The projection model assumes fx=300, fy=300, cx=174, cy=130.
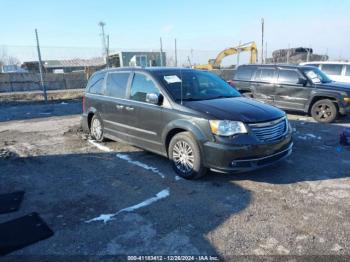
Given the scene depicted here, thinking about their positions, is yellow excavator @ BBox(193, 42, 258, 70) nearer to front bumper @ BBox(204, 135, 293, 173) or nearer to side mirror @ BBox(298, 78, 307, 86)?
side mirror @ BBox(298, 78, 307, 86)

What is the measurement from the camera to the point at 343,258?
9.36ft

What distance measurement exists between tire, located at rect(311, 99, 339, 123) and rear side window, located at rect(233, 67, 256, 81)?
2.49 meters

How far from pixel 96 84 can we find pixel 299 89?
632 centimetres

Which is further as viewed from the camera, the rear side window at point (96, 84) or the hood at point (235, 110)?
the rear side window at point (96, 84)

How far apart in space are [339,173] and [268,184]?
1382mm

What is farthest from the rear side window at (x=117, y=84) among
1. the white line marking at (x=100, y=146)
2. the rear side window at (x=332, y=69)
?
the rear side window at (x=332, y=69)

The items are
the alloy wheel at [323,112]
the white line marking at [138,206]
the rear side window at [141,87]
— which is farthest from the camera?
the alloy wheel at [323,112]

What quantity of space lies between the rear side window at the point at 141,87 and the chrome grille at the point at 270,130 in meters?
1.80

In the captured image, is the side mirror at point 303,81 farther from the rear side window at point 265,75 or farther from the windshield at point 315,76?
the rear side window at point 265,75

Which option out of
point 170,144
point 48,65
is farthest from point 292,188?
point 48,65

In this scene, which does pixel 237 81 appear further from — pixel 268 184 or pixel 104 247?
pixel 104 247

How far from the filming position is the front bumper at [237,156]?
13.9 ft

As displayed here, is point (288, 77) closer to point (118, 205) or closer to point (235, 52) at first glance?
point (118, 205)

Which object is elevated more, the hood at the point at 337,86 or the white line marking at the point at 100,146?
the hood at the point at 337,86
